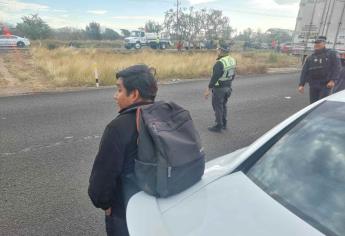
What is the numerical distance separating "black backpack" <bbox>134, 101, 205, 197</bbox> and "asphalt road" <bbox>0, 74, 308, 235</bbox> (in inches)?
63.5

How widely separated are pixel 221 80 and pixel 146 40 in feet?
116

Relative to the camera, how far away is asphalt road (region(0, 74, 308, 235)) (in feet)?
10.7

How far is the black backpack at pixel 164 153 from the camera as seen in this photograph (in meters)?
1.69

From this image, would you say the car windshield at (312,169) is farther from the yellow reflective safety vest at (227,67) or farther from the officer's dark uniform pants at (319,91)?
the officer's dark uniform pants at (319,91)

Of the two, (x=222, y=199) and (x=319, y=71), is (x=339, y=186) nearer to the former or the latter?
(x=222, y=199)

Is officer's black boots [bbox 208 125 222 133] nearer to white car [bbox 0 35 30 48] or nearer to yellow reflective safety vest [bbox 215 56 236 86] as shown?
yellow reflective safety vest [bbox 215 56 236 86]

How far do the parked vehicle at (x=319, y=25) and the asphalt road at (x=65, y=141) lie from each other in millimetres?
2568

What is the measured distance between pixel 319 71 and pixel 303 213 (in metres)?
5.29

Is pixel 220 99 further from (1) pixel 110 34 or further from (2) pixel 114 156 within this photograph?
(1) pixel 110 34

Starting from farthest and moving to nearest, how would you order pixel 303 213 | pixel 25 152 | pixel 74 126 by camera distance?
pixel 74 126, pixel 25 152, pixel 303 213

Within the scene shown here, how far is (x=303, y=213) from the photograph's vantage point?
1411mm

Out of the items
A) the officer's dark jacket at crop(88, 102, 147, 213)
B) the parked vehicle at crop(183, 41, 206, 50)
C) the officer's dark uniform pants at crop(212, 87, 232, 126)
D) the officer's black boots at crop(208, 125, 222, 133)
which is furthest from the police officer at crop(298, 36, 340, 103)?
the parked vehicle at crop(183, 41, 206, 50)

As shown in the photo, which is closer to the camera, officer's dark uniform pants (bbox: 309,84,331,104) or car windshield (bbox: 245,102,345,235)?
car windshield (bbox: 245,102,345,235)

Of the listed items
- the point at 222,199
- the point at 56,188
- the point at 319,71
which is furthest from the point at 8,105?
the point at 222,199
